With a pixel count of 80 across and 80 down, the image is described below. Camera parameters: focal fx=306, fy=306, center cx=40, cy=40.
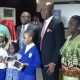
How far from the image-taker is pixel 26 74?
433 centimetres

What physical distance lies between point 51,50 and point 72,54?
1.58 ft

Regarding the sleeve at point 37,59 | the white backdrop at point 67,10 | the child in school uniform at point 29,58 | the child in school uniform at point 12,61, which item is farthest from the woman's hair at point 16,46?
the white backdrop at point 67,10

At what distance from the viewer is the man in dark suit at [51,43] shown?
143 inches

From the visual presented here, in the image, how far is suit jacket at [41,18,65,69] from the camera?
362 cm

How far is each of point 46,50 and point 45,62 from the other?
0.16 metres

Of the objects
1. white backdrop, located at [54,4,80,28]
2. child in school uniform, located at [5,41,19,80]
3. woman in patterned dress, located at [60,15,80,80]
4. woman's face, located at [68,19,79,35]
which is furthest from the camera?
white backdrop, located at [54,4,80,28]

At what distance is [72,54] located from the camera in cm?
326

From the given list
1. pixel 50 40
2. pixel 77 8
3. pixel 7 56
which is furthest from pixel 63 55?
pixel 77 8

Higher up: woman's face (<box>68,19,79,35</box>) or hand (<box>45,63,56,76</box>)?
woman's face (<box>68,19,79,35</box>)

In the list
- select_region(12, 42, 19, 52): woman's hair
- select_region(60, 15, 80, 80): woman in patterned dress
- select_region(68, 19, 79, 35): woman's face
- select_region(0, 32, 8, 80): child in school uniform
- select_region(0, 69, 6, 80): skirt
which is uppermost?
select_region(68, 19, 79, 35): woman's face

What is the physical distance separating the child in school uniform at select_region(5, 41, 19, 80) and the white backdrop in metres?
2.74

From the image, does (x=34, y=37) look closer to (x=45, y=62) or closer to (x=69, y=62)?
(x=45, y=62)

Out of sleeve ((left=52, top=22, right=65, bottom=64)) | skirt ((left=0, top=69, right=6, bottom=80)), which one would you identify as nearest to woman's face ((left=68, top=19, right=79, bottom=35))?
sleeve ((left=52, top=22, right=65, bottom=64))

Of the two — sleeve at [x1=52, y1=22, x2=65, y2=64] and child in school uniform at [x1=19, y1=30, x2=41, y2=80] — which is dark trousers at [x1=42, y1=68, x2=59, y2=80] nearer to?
sleeve at [x1=52, y1=22, x2=65, y2=64]
